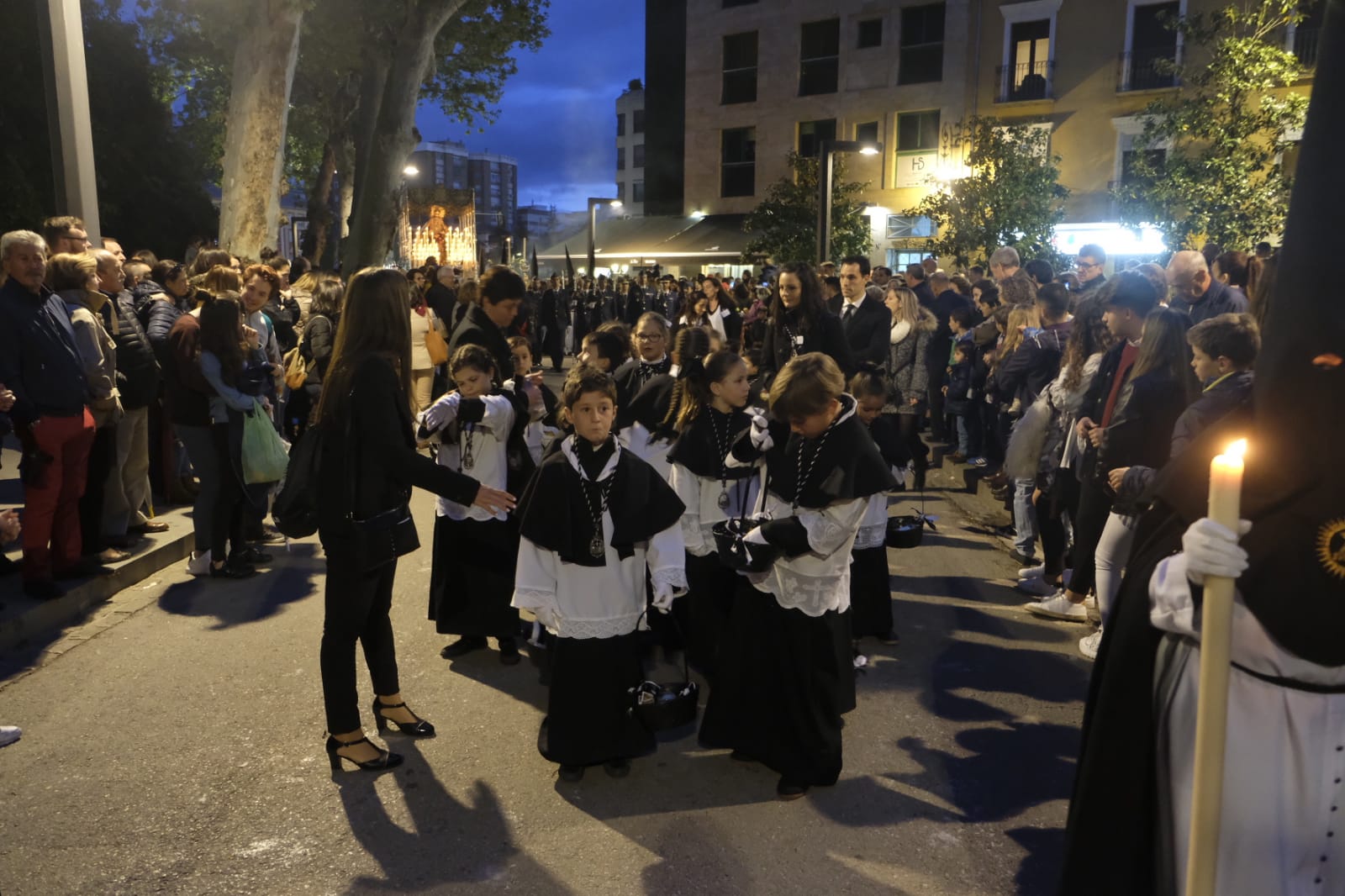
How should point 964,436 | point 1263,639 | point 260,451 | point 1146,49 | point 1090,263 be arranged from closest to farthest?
point 1263,639
point 260,451
point 1090,263
point 964,436
point 1146,49

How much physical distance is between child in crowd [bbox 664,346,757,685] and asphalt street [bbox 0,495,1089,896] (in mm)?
524

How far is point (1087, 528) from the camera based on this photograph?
5840mm

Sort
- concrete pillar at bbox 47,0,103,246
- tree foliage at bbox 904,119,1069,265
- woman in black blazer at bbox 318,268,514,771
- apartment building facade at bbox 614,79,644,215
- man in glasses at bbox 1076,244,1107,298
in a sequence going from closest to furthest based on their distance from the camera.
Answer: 1. woman in black blazer at bbox 318,268,514,771
2. concrete pillar at bbox 47,0,103,246
3. man in glasses at bbox 1076,244,1107,298
4. tree foliage at bbox 904,119,1069,265
5. apartment building facade at bbox 614,79,644,215

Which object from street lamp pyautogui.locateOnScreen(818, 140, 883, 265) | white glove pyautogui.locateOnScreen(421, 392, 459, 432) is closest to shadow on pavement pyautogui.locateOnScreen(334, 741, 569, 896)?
white glove pyautogui.locateOnScreen(421, 392, 459, 432)

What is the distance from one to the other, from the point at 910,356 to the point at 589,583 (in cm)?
671

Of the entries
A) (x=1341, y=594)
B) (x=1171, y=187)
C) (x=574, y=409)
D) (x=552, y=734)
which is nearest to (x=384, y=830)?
(x=552, y=734)

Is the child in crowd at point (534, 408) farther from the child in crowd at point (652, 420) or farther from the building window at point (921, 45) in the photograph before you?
the building window at point (921, 45)

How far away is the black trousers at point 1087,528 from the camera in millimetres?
5766

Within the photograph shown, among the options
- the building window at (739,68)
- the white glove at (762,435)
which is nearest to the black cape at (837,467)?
the white glove at (762,435)

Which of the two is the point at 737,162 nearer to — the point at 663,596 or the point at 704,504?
the point at 704,504

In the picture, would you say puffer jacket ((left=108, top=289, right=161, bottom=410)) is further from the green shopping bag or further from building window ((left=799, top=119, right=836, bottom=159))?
building window ((left=799, top=119, right=836, bottom=159))

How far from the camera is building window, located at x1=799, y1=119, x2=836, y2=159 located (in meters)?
32.7

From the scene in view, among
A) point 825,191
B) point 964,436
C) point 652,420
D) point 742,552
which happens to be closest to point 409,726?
point 742,552

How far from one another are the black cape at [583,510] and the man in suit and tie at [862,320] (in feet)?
14.2
